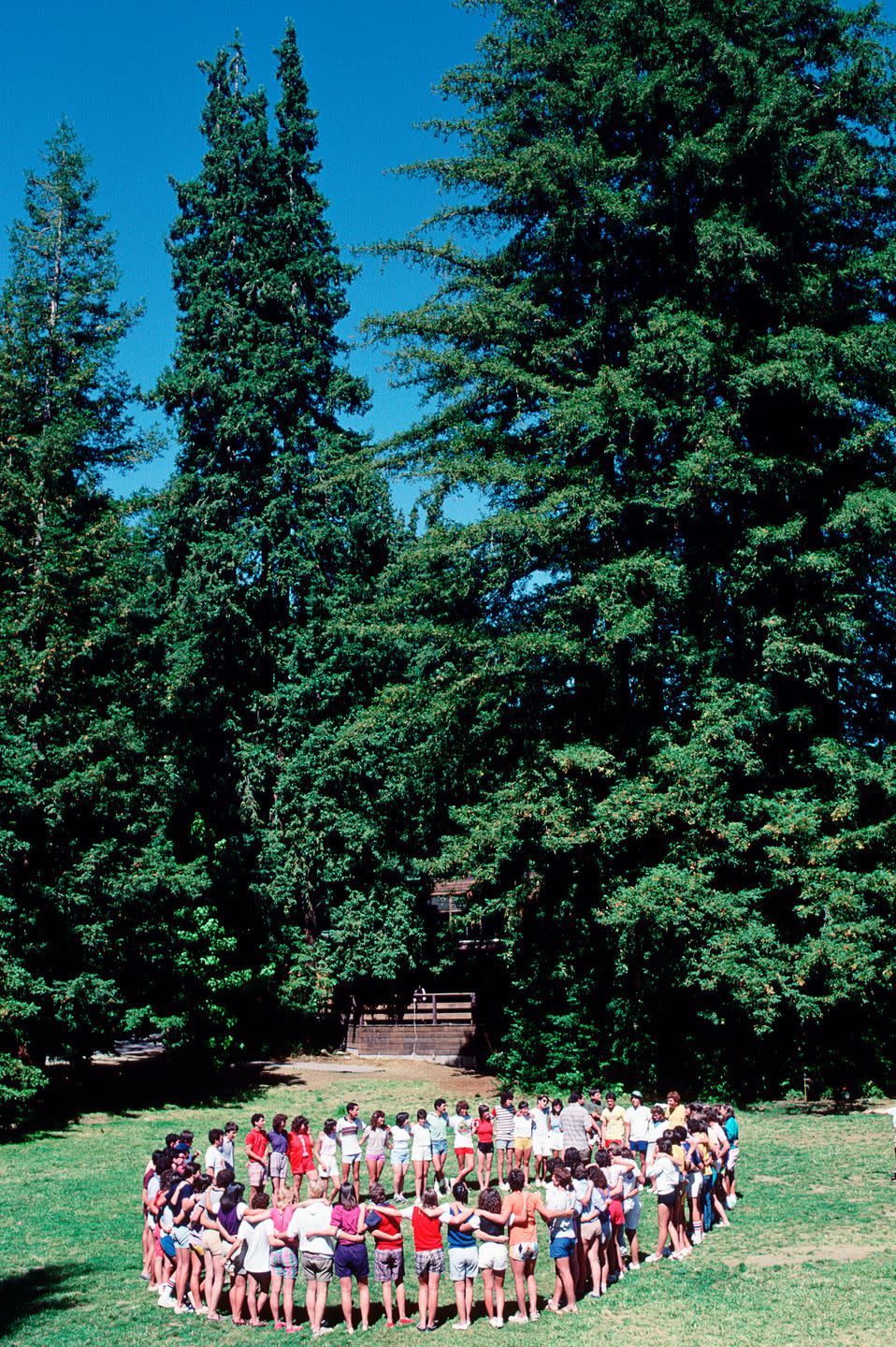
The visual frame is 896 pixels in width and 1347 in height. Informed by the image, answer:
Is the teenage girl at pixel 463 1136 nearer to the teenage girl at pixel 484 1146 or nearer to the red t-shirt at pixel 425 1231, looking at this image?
the teenage girl at pixel 484 1146

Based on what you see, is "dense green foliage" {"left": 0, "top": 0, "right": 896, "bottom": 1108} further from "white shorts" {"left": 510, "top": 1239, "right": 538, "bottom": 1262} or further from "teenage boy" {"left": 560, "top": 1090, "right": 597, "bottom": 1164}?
"white shorts" {"left": 510, "top": 1239, "right": 538, "bottom": 1262}

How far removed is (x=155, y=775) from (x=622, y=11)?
21.2 metres

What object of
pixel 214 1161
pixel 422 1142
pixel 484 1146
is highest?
pixel 214 1161

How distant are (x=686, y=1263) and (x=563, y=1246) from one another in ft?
6.88

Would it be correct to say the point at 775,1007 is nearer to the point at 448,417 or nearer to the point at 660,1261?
the point at 660,1261

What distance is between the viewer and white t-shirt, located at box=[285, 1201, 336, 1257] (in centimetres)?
1097

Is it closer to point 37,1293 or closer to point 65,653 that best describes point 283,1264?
point 37,1293

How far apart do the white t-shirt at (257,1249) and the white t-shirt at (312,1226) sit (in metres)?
0.26

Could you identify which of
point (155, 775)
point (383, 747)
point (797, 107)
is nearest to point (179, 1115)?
point (155, 775)

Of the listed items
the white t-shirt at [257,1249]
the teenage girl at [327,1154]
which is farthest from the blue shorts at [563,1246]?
the teenage girl at [327,1154]

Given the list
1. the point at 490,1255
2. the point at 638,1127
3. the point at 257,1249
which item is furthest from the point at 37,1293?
the point at 638,1127

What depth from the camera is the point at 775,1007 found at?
73.3ft

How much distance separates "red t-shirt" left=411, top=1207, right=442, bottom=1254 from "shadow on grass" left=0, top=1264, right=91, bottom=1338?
3.88m

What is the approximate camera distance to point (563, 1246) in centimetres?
1134
